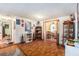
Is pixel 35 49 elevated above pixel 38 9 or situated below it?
below

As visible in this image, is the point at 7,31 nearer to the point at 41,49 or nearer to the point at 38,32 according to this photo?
the point at 38,32

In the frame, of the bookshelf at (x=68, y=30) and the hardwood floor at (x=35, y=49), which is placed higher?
the bookshelf at (x=68, y=30)

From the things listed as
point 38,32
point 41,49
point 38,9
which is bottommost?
point 41,49

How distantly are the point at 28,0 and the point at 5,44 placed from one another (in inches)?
34.5

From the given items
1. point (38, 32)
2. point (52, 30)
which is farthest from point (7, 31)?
point (52, 30)

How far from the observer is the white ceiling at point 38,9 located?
217 cm

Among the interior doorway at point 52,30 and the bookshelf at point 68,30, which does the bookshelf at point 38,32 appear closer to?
the interior doorway at point 52,30

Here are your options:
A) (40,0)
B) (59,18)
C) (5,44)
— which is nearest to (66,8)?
(59,18)

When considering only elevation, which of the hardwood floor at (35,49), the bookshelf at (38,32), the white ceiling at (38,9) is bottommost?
the hardwood floor at (35,49)

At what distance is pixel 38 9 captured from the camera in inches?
88.3

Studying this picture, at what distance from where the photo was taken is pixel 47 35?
228 cm

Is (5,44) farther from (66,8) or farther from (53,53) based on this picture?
(66,8)

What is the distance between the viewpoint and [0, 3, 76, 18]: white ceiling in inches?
85.6

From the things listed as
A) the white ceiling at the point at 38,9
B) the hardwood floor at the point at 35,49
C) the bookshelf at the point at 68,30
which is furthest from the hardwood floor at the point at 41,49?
the white ceiling at the point at 38,9
